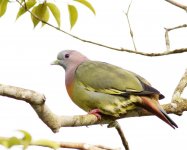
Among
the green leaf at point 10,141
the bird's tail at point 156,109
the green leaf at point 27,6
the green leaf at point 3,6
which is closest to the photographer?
the green leaf at point 10,141

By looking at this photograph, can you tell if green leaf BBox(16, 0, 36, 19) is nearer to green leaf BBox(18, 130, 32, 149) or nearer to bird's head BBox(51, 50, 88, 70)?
bird's head BBox(51, 50, 88, 70)

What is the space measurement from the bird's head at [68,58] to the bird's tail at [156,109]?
0.65 metres

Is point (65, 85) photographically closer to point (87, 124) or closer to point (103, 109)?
point (103, 109)

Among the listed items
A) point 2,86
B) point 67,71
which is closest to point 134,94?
point 67,71

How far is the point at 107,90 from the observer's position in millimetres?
2895

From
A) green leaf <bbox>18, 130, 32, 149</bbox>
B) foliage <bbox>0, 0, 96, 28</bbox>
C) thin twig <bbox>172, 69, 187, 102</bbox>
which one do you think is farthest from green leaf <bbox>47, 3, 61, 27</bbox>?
green leaf <bbox>18, 130, 32, 149</bbox>

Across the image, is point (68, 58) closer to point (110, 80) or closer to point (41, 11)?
point (110, 80)

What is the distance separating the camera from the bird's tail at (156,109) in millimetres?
2645

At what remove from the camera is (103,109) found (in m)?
2.90

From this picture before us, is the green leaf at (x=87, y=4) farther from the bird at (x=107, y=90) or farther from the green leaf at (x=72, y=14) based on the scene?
the bird at (x=107, y=90)

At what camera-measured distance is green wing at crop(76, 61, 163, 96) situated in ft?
9.32

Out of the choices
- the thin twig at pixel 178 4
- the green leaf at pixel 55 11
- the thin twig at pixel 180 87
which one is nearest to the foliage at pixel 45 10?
the green leaf at pixel 55 11

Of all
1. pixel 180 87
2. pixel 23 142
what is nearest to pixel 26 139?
pixel 23 142

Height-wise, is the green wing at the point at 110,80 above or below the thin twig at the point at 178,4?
below
